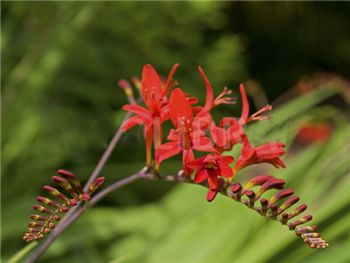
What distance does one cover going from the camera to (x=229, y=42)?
271 cm

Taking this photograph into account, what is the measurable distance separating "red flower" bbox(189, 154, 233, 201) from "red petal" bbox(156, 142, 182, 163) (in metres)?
0.02

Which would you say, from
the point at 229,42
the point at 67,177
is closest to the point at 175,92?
the point at 67,177

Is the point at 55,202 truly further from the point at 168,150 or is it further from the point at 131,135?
the point at 131,135

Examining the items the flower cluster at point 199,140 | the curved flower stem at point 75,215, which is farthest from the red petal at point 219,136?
→ the curved flower stem at point 75,215

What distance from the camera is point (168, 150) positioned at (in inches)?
27.1

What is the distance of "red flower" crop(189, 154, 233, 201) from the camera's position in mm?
661

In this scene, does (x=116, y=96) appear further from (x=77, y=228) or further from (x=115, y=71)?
(x=77, y=228)

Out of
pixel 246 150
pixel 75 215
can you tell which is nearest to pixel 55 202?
pixel 75 215

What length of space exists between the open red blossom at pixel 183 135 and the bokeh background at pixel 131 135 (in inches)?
7.1

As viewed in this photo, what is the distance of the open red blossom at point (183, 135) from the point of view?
68cm

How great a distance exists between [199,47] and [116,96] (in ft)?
1.52

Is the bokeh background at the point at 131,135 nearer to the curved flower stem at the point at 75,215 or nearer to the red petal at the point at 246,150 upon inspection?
the curved flower stem at the point at 75,215

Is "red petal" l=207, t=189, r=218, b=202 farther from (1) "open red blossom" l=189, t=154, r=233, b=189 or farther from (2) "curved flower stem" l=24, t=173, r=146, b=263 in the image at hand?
(2) "curved flower stem" l=24, t=173, r=146, b=263

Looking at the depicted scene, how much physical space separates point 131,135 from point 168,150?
0.73 ft
